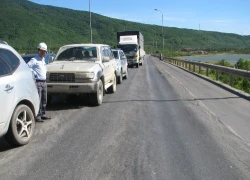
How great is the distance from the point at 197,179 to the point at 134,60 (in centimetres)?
2860

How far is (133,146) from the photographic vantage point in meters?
6.06

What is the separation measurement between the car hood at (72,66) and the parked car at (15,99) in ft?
10.5

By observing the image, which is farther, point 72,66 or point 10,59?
point 72,66

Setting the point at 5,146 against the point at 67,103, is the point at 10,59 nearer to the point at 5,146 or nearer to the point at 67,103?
the point at 5,146

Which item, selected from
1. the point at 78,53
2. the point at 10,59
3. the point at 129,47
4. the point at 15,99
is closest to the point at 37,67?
the point at 10,59

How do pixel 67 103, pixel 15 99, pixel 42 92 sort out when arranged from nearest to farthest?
pixel 15 99 → pixel 42 92 → pixel 67 103

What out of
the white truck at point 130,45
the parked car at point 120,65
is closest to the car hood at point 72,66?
the parked car at point 120,65

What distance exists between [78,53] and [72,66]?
1502 millimetres

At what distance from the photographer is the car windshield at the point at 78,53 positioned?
37.1ft

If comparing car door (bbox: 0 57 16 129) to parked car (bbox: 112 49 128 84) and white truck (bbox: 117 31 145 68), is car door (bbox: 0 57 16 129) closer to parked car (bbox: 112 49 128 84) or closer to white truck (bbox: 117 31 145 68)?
parked car (bbox: 112 49 128 84)

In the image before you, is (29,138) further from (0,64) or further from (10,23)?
(10,23)

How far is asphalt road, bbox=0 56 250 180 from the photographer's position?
4840 millimetres

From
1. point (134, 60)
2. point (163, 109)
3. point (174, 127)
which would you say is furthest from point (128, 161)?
point (134, 60)

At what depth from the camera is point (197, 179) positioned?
181 inches
